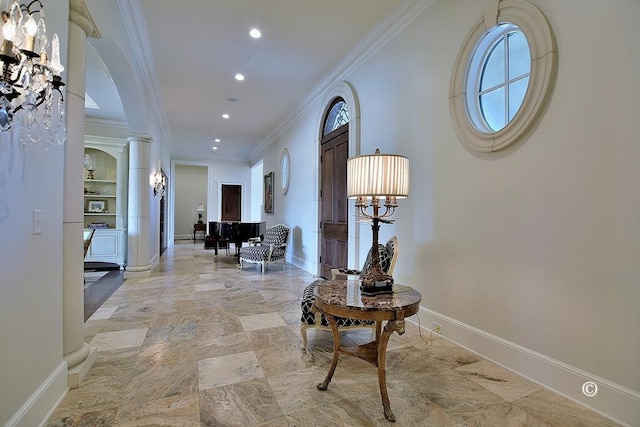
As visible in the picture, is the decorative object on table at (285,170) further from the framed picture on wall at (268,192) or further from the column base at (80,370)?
the column base at (80,370)

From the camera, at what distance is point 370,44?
3.71 m

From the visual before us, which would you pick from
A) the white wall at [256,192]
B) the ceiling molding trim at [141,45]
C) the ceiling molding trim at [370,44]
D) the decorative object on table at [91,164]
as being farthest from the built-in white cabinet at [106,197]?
the white wall at [256,192]

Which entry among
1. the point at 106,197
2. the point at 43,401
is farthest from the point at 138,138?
the point at 43,401

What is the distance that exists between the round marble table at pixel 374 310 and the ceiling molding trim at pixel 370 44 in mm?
2829

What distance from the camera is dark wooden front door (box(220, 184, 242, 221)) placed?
431 inches

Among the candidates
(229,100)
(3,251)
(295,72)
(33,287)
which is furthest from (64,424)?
(229,100)

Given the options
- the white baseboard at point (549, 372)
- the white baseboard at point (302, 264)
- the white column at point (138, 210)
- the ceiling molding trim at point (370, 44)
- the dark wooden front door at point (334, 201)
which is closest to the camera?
the white baseboard at point (549, 372)

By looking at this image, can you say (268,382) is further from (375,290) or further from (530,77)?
(530,77)

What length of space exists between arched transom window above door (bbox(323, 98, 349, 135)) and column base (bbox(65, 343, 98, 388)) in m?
3.98

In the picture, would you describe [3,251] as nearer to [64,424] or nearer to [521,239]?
[64,424]

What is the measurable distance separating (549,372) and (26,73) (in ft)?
10.9

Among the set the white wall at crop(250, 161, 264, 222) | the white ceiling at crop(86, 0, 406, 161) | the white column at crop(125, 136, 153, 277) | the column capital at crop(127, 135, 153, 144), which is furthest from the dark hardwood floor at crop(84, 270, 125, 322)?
the white wall at crop(250, 161, 264, 222)

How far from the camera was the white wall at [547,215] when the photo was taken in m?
1.65

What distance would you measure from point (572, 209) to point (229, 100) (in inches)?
217
